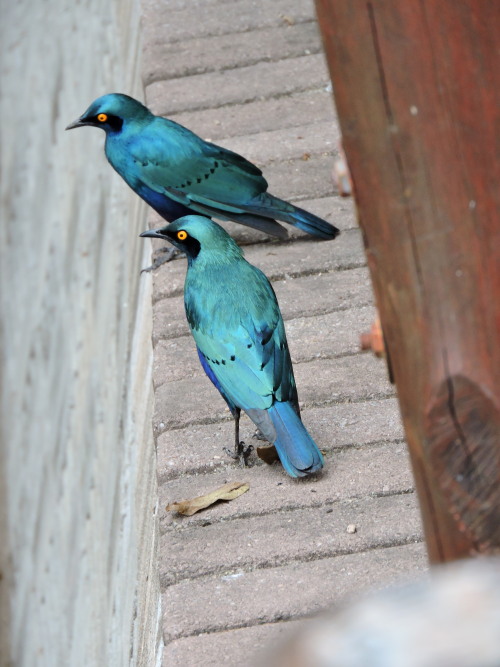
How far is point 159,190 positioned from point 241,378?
147cm

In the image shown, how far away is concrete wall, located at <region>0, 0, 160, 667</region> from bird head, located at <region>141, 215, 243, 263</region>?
2.38 ft

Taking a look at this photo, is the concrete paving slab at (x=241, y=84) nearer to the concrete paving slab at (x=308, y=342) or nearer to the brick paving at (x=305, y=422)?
the brick paving at (x=305, y=422)

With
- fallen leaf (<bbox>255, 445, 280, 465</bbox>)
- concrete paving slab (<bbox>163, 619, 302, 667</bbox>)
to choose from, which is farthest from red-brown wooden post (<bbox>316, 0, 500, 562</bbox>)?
fallen leaf (<bbox>255, 445, 280, 465</bbox>)

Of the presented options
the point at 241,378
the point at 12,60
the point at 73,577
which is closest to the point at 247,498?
the point at 241,378

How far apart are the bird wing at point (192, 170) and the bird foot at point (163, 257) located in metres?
0.19

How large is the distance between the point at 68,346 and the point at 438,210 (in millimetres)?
5185

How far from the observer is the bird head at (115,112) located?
14.3 feet

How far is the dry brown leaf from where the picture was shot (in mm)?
2922

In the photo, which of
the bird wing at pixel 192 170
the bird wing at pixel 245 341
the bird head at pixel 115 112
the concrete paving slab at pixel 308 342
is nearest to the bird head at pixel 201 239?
the bird wing at pixel 245 341

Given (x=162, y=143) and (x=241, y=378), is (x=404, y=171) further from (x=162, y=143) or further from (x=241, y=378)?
(x=162, y=143)

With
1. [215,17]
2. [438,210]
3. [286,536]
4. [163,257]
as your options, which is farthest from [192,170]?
[438,210]

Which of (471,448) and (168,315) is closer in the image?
(471,448)

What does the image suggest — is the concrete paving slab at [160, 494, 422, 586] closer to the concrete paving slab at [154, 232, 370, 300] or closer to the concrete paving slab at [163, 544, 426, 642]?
the concrete paving slab at [163, 544, 426, 642]

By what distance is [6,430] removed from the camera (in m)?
6.27
